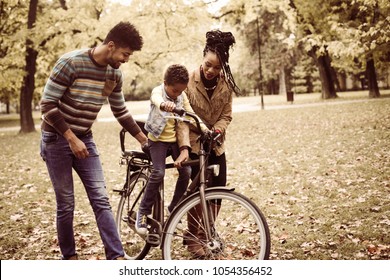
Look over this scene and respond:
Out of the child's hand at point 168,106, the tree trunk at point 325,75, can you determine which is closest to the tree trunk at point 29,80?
the child's hand at point 168,106

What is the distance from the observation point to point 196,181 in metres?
3.19

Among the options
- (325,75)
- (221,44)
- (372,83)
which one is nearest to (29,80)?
(221,44)

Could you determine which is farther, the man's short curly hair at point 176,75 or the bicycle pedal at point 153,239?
the bicycle pedal at point 153,239

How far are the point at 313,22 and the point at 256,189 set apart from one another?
578 inches

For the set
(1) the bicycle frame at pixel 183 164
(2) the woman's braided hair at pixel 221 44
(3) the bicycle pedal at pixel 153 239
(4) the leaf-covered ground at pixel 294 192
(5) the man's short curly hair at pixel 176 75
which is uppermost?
(2) the woman's braided hair at pixel 221 44

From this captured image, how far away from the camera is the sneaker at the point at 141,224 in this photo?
3650mm

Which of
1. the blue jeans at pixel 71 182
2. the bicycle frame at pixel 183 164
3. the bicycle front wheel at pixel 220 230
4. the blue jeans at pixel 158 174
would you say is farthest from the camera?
the blue jeans at pixel 158 174

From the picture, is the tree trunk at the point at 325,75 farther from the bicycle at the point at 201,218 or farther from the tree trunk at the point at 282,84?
the bicycle at the point at 201,218

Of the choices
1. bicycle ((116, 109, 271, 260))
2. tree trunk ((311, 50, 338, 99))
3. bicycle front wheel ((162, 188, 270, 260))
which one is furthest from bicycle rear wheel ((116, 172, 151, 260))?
tree trunk ((311, 50, 338, 99))

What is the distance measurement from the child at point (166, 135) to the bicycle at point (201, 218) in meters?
0.09

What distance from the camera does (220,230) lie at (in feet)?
13.4

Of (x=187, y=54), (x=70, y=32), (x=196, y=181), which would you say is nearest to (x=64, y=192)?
(x=196, y=181)

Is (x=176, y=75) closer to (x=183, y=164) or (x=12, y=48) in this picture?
(x=183, y=164)

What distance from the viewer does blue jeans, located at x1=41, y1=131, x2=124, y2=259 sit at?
3.18 m
